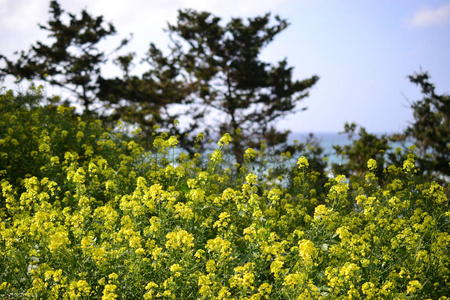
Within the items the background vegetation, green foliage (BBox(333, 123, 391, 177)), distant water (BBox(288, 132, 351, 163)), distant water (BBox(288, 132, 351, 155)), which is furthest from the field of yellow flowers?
distant water (BBox(288, 132, 351, 155))

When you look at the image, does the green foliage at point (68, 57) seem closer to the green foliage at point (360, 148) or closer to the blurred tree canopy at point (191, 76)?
the blurred tree canopy at point (191, 76)

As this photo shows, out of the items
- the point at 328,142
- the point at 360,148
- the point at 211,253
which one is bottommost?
Result: the point at 211,253

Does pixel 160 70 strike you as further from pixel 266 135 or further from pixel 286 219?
pixel 286 219

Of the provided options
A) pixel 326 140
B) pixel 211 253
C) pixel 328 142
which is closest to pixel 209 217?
pixel 211 253

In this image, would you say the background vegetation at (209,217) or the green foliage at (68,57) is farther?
the green foliage at (68,57)

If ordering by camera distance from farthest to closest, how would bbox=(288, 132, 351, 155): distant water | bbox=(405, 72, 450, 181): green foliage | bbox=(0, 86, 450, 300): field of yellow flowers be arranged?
bbox=(288, 132, 351, 155): distant water, bbox=(405, 72, 450, 181): green foliage, bbox=(0, 86, 450, 300): field of yellow flowers

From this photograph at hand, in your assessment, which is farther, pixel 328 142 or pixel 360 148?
pixel 328 142

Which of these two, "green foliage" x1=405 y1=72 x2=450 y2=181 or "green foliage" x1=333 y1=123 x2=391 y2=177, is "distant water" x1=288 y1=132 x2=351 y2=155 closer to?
"green foliage" x1=333 y1=123 x2=391 y2=177

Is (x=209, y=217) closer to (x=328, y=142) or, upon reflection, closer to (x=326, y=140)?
(x=326, y=140)

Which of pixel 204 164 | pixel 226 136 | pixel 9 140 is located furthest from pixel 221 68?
pixel 226 136

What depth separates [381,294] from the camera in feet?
12.7

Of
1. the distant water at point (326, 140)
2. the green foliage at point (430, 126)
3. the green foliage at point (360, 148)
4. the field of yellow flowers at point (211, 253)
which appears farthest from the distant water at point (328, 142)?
the field of yellow flowers at point (211, 253)

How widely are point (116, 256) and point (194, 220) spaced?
1.05 m

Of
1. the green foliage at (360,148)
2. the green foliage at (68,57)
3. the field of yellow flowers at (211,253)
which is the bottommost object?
the field of yellow flowers at (211,253)
